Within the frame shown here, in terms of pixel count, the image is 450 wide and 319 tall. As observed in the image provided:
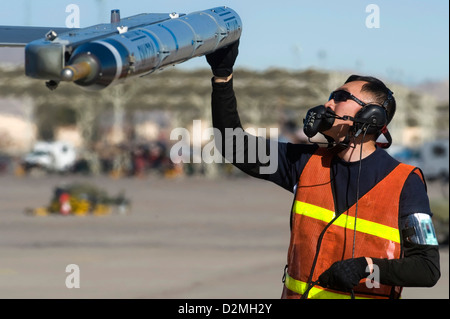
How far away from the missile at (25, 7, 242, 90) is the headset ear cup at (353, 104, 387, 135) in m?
0.71

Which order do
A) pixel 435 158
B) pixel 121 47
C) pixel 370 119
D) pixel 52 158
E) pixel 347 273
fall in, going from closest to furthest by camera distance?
pixel 121 47
pixel 347 273
pixel 370 119
pixel 435 158
pixel 52 158

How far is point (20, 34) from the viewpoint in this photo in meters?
3.54

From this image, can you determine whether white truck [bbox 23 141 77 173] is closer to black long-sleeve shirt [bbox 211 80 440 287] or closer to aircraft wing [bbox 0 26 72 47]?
black long-sleeve shirt [bbox 211 80 440 287]

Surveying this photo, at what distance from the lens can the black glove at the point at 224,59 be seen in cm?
427

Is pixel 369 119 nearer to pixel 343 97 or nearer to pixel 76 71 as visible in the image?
pixel 343 97

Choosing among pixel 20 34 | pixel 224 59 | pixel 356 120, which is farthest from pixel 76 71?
pixel 356 120

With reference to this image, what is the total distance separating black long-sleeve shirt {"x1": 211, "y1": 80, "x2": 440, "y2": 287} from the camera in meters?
3.84

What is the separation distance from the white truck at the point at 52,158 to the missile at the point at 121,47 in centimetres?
5169

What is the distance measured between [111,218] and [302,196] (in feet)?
74.6

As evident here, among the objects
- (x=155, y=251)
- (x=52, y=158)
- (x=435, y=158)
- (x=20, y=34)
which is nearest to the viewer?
(x=20, y=34)

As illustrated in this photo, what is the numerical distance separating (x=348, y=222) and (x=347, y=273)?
352 millimetres

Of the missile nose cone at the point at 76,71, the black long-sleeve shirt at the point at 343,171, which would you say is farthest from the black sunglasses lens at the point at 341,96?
the missile nose cone at the point at 76,71

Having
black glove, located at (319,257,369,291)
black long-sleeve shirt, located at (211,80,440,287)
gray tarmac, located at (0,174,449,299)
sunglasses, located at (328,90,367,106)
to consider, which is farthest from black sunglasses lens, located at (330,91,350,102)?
gray tarmac, located at (0,174,449,299)

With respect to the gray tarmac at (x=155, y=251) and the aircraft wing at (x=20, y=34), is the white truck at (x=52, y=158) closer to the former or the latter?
the gray tarmac at (x=155, y=251)
